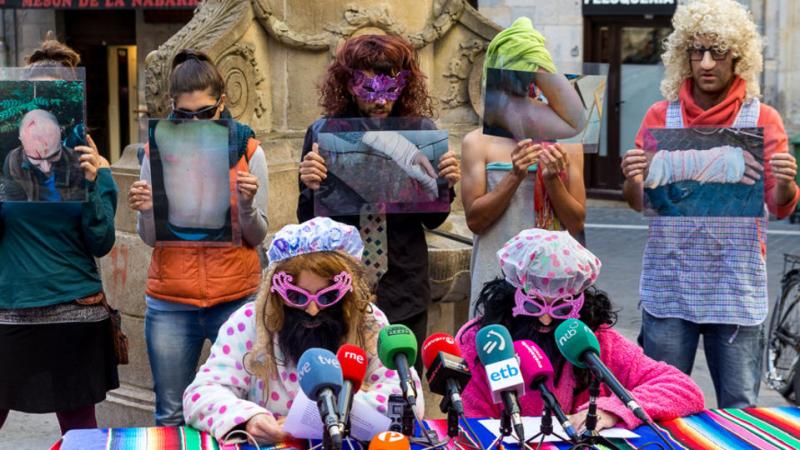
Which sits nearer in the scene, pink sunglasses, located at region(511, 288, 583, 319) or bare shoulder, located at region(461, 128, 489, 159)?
pink sunglasses, located at region(511, 288, 583, 319)

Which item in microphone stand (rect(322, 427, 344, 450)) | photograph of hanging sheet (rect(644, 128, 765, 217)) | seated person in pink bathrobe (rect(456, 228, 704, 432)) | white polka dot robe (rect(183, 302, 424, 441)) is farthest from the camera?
photograph of hanging sheet (rect(644, 128, 765, 217))

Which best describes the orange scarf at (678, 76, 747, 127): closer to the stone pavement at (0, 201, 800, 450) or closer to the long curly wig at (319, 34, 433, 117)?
the long curly wig at (319, 34, 433, 117)

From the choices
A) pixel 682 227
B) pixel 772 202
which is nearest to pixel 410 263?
pixel 682 227

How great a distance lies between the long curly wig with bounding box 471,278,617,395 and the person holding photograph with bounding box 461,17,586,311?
1.93 ft

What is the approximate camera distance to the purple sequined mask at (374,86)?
459 centimetres

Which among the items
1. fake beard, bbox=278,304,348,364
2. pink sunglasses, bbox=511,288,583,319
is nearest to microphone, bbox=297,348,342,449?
fake beard, bbox=278,304,348,364

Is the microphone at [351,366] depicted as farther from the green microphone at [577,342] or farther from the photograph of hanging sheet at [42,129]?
the photograph of hanging sheet at [42,129]

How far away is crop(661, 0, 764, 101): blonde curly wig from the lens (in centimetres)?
453

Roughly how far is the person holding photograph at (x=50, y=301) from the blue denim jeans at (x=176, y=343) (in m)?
0.22

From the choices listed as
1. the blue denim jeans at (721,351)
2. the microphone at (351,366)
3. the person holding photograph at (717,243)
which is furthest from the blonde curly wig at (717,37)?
the microphone at (351,366)

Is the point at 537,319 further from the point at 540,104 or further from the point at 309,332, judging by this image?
the point at 540,104

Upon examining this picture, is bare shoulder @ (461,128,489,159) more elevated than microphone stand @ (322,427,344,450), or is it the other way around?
bare shoulder @ (461,128,489,159)

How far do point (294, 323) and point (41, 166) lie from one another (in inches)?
46.3

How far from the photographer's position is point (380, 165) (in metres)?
4.51
